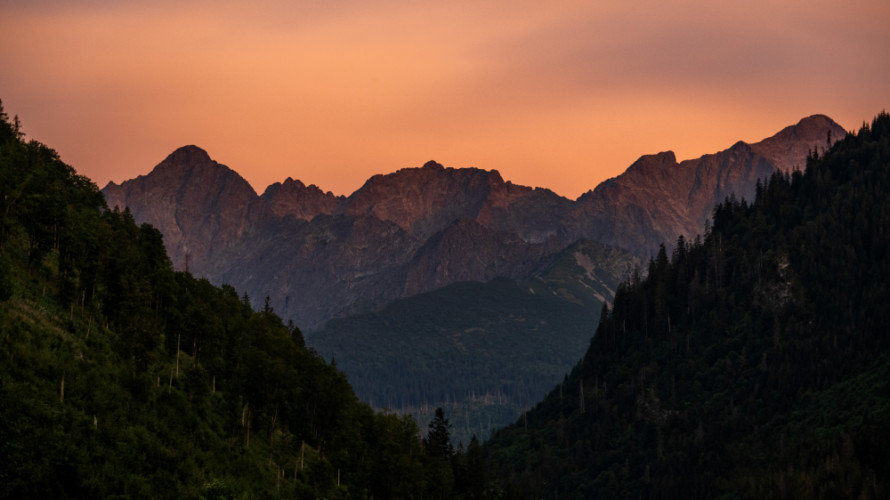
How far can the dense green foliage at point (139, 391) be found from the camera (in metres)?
108

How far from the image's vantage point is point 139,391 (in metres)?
133

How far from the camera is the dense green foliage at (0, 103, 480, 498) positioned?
107500 millimetres

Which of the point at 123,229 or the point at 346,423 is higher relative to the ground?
the point at 123,229

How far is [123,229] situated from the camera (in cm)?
19162

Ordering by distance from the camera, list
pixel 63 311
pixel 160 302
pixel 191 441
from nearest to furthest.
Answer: pixel 191 441 → pixel 63 311 → pixel 160 302

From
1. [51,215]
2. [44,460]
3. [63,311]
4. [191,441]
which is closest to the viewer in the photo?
[44,460]

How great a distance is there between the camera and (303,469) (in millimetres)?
162875

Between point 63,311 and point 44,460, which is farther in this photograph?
point 63,311

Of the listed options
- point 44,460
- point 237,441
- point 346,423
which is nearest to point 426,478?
point 346,423

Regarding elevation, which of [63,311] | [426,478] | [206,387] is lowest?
[426,478]

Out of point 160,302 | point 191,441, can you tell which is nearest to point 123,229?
point 160,302

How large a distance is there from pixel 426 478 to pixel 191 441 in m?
67.0

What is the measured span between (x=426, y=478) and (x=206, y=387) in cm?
5257

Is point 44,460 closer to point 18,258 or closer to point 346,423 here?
point 18,258
